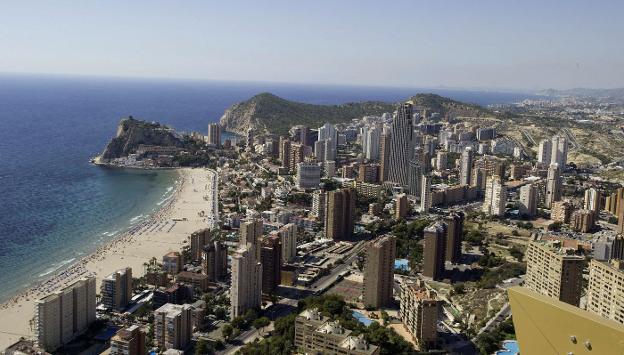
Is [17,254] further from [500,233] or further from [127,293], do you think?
[500,233]

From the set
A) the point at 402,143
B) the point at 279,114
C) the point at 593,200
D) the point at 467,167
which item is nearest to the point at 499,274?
the point at 593,200

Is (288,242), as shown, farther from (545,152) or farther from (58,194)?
(545,152)

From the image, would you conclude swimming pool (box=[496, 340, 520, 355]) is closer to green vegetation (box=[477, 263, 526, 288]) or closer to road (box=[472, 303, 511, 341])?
road (box=[472, 303, 511, 341])

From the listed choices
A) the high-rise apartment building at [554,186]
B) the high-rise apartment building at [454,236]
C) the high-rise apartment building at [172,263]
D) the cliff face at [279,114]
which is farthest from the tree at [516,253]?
the cliff face at [279,114]

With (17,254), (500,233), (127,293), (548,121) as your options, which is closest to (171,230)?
(17,254)

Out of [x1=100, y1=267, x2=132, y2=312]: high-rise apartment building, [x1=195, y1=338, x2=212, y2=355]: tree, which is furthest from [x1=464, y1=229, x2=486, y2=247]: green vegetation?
[x1=100, y1=267, x2=132, y2=312]: high-rise apartment building

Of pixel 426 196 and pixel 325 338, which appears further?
pixel 426 196
